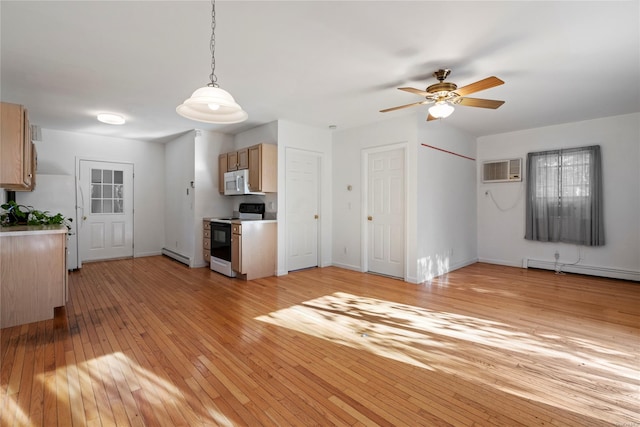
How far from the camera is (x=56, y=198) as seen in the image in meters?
5.16

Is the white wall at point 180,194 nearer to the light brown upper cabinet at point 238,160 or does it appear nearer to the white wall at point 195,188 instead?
the white wall at point 195,188

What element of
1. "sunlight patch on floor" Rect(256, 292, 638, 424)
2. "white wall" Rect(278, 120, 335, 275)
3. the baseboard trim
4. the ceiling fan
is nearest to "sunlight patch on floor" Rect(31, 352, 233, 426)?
"sunlight patch on floor" Rect(256, 292, 638, 424)

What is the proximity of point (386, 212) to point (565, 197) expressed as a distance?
3273 mm

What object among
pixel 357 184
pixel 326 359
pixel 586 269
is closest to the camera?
pixel 326 359

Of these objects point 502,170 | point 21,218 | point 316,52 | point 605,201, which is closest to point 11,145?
point 21,218

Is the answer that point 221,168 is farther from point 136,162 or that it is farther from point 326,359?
point 326,359

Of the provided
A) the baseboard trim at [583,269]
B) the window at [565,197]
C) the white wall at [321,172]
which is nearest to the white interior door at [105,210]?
the white wall at [321,172]

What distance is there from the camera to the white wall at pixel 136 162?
5613 mm

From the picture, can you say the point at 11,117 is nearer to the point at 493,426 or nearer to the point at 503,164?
the point at 493,426

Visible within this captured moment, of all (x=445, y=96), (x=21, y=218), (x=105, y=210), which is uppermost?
(x=445, y=96)

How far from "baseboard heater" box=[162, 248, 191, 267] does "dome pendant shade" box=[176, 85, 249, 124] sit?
412 centimetres

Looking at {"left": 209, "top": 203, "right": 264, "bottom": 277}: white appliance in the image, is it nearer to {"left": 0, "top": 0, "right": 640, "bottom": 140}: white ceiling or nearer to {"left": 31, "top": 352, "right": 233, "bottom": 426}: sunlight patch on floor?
{"left": 0, "top": 0, "right": 640, "bottom": 140}: white ceiling

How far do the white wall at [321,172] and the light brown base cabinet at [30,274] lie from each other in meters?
2.80

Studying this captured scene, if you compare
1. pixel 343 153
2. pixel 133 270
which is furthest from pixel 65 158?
pixel 343 153
